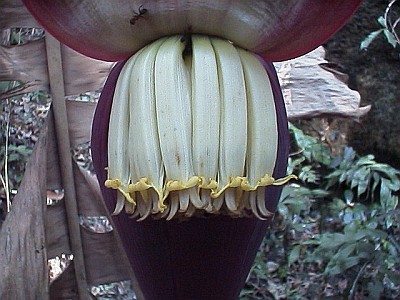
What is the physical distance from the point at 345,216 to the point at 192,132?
116 cm

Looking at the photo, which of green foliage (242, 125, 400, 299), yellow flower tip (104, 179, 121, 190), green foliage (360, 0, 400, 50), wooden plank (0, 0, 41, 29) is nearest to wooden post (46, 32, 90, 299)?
wooden plank (0, 0, 41, 29)

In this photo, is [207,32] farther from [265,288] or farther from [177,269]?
[265,288]

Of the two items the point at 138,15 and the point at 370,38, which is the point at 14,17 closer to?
the point at 138,15

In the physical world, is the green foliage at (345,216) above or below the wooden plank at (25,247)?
below

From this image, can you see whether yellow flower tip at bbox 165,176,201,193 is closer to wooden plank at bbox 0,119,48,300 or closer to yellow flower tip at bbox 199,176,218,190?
yellow flower tip at bbox 199,176,218,190

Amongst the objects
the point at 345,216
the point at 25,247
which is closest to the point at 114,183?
the point at 25,247

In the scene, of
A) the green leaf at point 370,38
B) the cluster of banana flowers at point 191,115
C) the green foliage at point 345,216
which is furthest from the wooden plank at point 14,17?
the green leaf at point 370,38

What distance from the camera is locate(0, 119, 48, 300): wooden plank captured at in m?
0.66

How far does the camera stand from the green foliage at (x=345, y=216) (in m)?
1.19

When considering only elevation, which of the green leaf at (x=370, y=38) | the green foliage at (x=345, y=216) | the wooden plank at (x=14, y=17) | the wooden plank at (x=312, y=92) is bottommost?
the green foliage at (x=345, y=216)

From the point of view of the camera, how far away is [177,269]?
1.61ft

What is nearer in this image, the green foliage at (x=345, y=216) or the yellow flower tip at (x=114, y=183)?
the yellow flower tip at (x=114, y=183)

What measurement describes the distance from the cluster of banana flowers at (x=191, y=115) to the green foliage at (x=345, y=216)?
69 cm

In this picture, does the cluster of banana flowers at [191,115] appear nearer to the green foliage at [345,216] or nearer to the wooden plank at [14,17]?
the wooden plank at [14,17]
